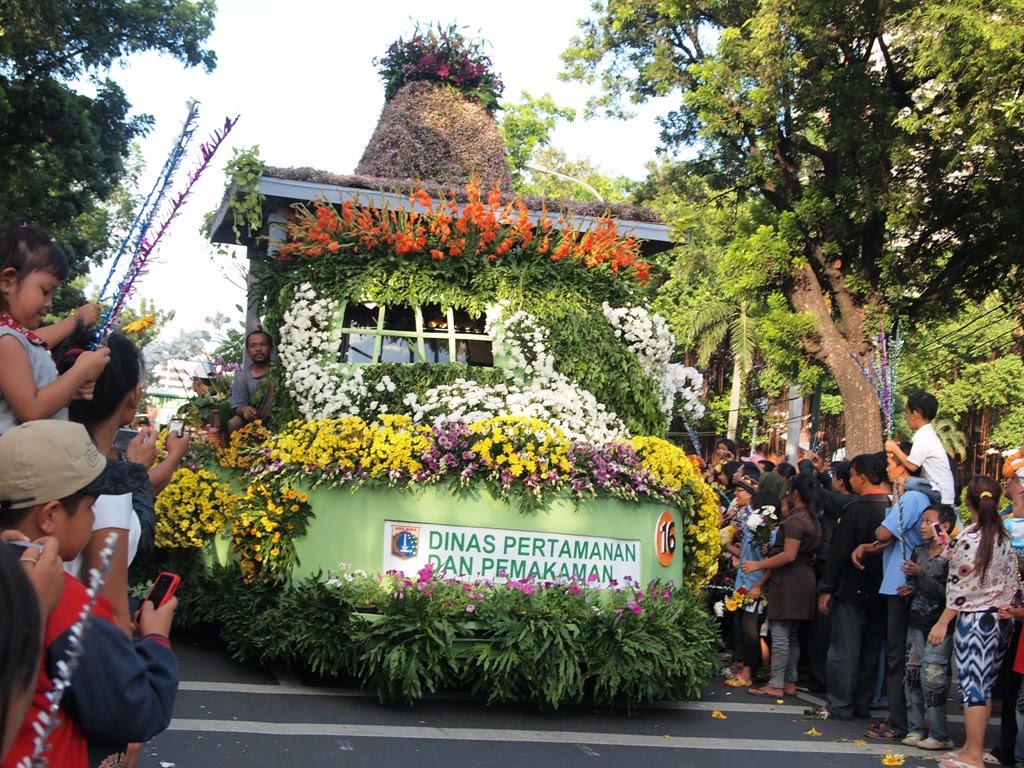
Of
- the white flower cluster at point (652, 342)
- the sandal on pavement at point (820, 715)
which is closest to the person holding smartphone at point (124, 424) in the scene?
the white flower cluster at point (652, 342)

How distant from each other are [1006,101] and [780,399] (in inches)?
1167

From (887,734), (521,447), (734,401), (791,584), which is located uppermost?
(734,401)

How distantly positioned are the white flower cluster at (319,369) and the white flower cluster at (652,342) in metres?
1.71

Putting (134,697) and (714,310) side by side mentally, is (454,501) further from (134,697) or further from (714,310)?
(714,310)

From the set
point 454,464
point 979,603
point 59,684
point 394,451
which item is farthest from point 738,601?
point 59,684

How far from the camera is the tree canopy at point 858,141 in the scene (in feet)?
54.6

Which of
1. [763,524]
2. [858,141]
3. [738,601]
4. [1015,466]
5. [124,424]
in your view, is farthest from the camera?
[858,141]

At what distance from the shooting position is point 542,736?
21.5 feet

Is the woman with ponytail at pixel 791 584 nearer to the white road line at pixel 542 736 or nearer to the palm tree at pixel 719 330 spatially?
the white road line at pixel 542 736

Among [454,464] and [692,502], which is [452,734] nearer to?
[454,464]

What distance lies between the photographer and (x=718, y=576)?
33.4ft

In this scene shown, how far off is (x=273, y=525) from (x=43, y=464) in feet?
14.8

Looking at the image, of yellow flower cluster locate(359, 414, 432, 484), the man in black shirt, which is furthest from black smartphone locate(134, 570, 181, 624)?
the man in black shirt

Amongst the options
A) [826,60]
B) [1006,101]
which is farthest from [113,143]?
[1006,101]
